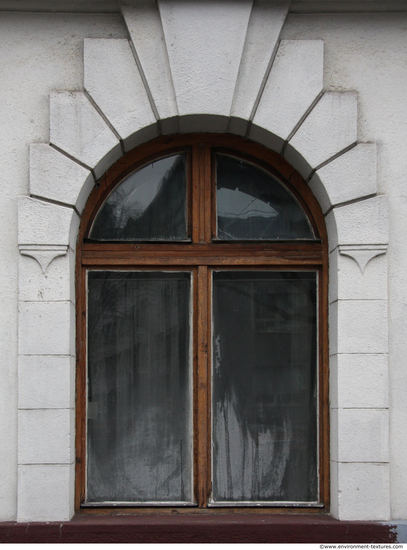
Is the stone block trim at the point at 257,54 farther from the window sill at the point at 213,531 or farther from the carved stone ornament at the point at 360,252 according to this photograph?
the window sill at the point at 213,531

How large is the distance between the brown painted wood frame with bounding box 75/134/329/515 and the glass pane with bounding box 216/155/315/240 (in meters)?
0.07

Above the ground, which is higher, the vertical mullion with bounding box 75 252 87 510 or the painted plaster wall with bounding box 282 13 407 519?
the painted plaster wall with bounding box 282 13 407 519

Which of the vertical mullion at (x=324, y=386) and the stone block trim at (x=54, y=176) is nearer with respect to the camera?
the stone block trim at (x=54, y=176)

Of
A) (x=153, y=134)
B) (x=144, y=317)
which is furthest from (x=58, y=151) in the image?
(x=144, y=317)

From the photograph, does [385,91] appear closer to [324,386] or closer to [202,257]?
[202,257]

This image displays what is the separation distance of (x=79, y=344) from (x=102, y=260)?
0.70 metres

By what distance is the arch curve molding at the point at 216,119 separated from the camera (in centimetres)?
444

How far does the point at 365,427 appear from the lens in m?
4.39

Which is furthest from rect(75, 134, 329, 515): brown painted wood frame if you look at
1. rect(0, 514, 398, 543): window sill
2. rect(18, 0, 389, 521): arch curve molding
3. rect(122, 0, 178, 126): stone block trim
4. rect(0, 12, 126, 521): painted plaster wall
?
rect(0, 12, 126, 521): painted plaster wall

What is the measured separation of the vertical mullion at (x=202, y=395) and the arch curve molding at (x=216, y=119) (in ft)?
3.21

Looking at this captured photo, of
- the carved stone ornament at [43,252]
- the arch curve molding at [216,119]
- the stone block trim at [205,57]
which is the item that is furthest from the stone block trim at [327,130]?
the carved stone ornament at [43,252]

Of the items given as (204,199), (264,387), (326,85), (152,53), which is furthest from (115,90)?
(264,387)

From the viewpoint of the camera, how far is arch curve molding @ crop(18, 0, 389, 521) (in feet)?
14.6

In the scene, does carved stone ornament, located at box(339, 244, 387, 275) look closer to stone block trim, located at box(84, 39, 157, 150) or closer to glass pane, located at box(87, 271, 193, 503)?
glass pane, located at box(87, 271, 193, 503)
